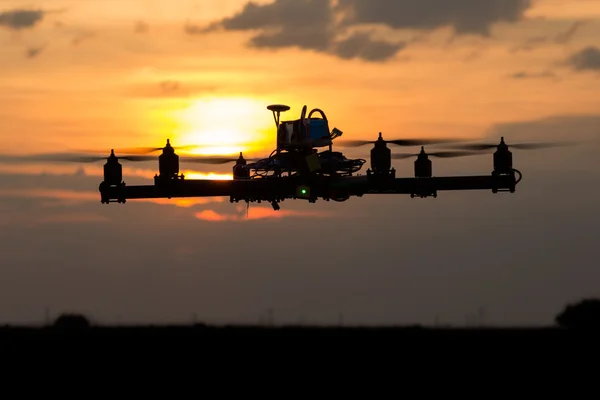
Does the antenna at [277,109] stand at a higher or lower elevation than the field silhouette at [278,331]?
higher

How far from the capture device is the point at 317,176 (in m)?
51.8

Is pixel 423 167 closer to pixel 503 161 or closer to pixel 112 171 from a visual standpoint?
pixel 503 161

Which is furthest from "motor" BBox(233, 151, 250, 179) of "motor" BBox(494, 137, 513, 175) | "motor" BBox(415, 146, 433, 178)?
"motor" BBox(494, 137, 513, 175)

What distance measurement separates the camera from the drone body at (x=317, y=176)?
170 feet

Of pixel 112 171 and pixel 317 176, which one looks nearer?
pixel 317 176

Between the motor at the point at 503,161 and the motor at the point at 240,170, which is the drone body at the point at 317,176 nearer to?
the motor at the point at 503,161

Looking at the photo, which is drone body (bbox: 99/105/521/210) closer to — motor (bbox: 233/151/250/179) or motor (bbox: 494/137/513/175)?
motor (bbox: 494/137/513/175)

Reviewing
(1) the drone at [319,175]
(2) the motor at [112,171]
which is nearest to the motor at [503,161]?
(1) the drone at [319,175]

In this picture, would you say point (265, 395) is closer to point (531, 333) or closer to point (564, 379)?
point (564, 379)

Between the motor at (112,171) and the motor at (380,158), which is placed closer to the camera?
the motor at (380,158)

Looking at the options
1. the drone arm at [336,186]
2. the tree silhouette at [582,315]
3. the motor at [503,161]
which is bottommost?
the tree silhouette at [582,315]

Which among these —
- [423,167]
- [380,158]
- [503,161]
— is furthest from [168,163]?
[503,161]

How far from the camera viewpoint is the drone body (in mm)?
51875

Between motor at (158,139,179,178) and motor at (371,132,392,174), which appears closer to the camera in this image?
motor at (371,132,392,174)
